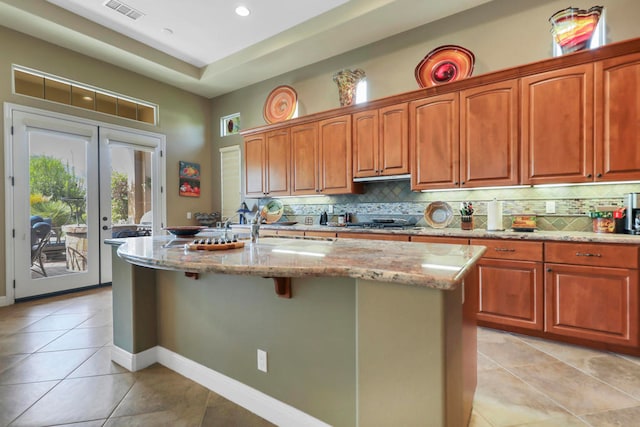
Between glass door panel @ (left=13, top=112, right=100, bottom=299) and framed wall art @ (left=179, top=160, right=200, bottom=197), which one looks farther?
framed wall art @ (left=179, top=160, right=200, bottom=197)

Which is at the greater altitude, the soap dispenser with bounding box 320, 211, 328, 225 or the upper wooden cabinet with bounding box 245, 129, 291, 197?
the upper wooden cabinet with bounding box 245, 129, 291, 197

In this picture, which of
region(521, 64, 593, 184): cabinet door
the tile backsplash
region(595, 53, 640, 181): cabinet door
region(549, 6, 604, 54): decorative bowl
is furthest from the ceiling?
the tile backsplash

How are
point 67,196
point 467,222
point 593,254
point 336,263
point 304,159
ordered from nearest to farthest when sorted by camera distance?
point 336,263, point 593,254, point 467,222, point 67,196, point 304,159

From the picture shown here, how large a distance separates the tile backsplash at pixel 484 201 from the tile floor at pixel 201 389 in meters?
1.21

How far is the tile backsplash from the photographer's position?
2.86 m

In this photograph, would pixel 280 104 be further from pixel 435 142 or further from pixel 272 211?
pixel 435 142

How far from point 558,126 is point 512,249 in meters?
1.14

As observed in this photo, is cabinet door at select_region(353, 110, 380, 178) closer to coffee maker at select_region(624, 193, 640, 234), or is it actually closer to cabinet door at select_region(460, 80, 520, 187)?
cabinet door at select_region(460, 80, 520, 187)

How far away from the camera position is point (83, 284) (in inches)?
169

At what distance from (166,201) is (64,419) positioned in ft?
13.2

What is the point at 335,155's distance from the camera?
13.3ft

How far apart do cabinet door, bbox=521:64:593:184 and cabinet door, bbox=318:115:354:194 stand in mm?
1878

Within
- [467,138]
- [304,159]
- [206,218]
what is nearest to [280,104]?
[304,159]

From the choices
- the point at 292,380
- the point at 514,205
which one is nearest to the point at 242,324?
the point at 292,380
